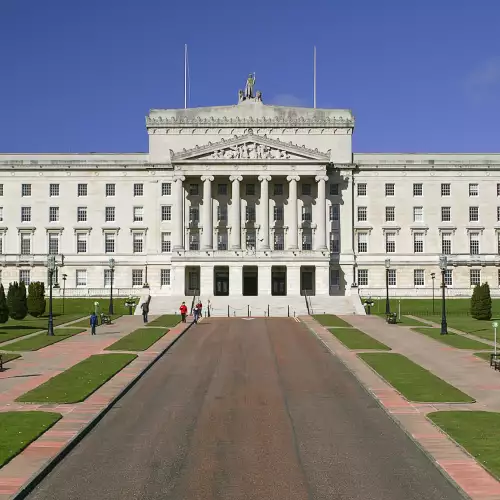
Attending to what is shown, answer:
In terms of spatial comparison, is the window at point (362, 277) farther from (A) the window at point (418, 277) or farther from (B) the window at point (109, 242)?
(B) the window at point (109, 242)

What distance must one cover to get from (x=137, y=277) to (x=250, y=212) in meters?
19.0

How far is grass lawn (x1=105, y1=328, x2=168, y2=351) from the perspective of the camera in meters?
44.2

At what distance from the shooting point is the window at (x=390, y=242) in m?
102

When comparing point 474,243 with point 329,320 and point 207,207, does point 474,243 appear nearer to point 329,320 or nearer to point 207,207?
point 207,207

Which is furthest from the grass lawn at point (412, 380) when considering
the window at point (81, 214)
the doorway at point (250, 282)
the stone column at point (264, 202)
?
the window at point (81, 214)

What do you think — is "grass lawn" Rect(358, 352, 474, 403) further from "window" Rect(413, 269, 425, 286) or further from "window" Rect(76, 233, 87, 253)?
"window" Rect(76, 233, 87, 253)

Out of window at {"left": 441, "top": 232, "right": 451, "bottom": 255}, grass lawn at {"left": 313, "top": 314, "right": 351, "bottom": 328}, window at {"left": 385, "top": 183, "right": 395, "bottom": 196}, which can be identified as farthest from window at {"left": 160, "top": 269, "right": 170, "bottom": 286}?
window at {"left": 441, "top": 232, "right": 451, "bottom": 255}

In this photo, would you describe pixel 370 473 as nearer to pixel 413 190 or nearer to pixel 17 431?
pixel 17 431

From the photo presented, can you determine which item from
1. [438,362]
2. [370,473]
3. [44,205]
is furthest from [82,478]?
[44,205]

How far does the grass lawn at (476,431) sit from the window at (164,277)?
78.0 m

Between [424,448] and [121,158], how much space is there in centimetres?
8964

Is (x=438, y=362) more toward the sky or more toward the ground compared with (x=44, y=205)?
more toward the ground

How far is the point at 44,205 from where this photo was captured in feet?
335

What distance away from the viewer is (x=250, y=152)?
96.0m
